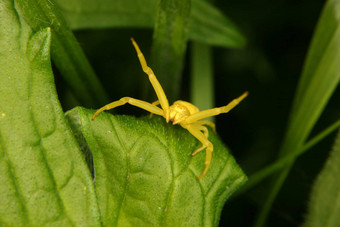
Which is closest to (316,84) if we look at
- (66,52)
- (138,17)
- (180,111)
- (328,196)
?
(328,196)

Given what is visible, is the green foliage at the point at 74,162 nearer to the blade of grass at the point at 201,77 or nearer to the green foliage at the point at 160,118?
the green foliage at the point at 160,118

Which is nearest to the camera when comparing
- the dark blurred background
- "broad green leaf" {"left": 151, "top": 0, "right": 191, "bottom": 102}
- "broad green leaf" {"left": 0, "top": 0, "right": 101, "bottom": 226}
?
"broad green leaf" {"left": 0, "top": 0, "right": 101, "bottom": 226}

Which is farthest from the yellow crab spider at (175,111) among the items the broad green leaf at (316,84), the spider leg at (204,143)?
the broad green leaf at (316,84)

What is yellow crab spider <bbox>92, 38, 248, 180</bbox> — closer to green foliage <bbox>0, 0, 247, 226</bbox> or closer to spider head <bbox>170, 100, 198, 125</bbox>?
spider head <bbox>170, 100, 198, 125</bbox>

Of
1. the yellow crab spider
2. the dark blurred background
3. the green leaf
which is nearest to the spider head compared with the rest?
the yellow crab spider

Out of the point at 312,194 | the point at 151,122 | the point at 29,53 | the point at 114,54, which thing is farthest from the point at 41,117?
the point at 312,194

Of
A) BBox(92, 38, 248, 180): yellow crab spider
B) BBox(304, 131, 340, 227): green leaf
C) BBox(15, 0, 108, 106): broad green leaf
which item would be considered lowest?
BBox(304, 131, 340, 227): green leaf

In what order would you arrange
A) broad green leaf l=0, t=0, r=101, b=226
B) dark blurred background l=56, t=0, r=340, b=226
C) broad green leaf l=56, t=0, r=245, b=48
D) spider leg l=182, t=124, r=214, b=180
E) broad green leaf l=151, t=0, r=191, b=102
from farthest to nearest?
dark blurred background l=56, t=0, r=340, b=226
broad green leaf l=56, t=0, r=245, b=48
broad green leaf l=151, t=0, r=191, b=102
spider leg l=182, t=124, r=214, b=180
broad green leaf l=0, t=0, r=101, b=226
